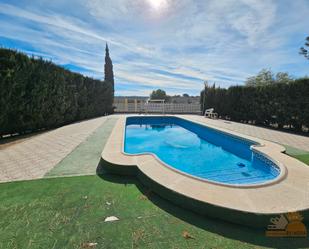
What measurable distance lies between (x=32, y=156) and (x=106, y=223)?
4.05 m

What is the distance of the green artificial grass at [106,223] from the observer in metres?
2.03

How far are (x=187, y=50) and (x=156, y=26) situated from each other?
16.8 feet

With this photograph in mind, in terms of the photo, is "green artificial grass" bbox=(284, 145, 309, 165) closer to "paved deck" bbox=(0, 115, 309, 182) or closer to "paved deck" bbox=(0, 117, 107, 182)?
"paved deck" bbox=(0, 115, 309, 182)

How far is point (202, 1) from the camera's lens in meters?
Answer: 7.73

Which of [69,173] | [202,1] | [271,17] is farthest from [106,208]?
[271,17]

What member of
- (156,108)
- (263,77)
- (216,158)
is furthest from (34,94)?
(263,77)

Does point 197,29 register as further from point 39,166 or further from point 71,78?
point 39,166

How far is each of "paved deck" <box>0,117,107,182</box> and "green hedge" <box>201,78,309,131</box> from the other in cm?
1081

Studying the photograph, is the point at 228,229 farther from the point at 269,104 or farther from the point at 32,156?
the point at 269,104

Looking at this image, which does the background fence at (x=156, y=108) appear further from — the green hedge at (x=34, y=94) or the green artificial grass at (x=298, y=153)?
the green artificial grass at (x=298, y=153)

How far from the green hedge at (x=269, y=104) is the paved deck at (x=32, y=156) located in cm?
1081

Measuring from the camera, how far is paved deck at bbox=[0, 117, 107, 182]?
4.00 meters

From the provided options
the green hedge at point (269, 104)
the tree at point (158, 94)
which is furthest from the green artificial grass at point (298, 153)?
the tree at point (158, 94)

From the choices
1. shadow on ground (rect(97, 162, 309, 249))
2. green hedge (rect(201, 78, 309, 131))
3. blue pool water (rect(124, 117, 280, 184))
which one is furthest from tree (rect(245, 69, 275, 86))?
shadow on ground (rect(97, 162, 309, 249))
